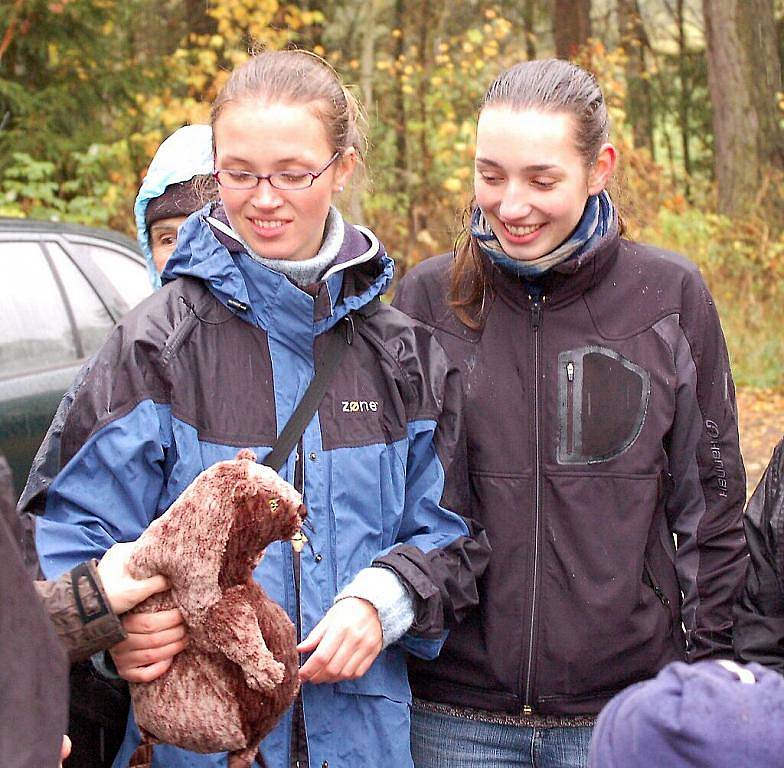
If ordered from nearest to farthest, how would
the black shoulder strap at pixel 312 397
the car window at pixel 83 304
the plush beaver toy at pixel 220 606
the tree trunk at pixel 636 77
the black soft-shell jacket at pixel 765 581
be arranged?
the plush beaver toy at pixel 220 606 < the black shoulder strap at pixel 312 397 < the black soft-shell jacket at pixel 765 581 < the car window at pixel 83 304 < the tree trunk at pixel 636 77

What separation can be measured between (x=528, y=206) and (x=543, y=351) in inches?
13.6

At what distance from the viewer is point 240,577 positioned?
213cm

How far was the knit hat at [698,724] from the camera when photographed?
4.93ft

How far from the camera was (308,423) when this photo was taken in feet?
7.98

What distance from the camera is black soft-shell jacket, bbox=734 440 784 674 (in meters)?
2.69

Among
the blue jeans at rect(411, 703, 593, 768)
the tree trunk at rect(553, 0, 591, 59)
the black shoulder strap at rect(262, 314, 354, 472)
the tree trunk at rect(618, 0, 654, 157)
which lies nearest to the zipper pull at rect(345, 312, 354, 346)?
the black shoulder strap at rect(262, 314, 354, 472)

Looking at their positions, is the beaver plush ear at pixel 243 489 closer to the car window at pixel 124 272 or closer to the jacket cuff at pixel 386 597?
the jacket cuff at pixel 386 597

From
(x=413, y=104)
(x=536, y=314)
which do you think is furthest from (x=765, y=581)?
(x=413, y=104)

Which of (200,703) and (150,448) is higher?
(150,448)

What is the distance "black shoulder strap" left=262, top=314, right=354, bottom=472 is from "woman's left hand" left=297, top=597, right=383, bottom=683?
323 mm

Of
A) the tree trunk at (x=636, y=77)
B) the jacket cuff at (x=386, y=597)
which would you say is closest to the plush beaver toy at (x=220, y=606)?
the jacket cuff at (x=386, y=597)

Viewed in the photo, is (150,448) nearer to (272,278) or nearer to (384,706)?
(272,278)

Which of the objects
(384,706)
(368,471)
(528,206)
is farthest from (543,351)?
(384,706)

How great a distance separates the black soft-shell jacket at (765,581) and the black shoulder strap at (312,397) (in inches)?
41.6
